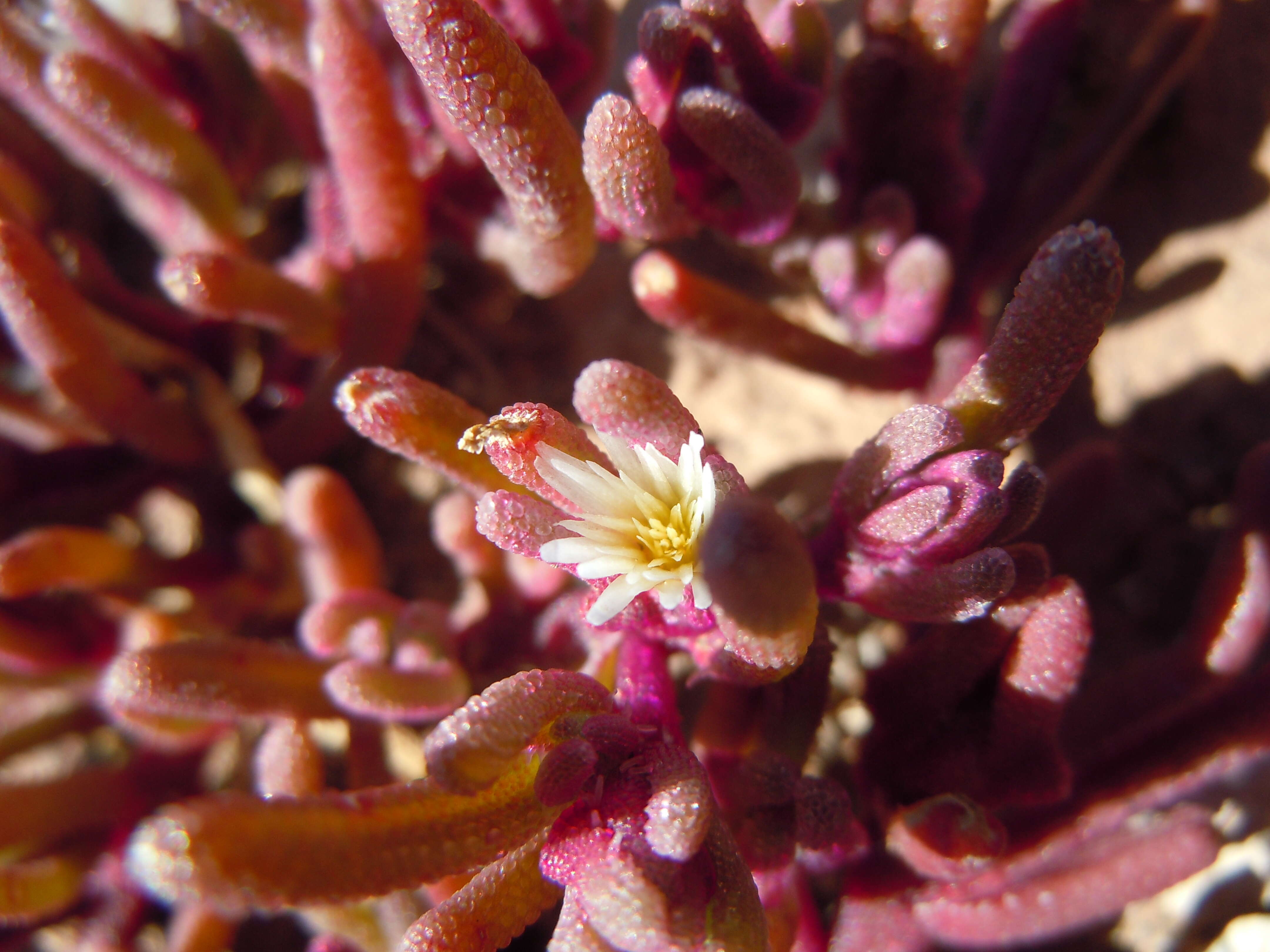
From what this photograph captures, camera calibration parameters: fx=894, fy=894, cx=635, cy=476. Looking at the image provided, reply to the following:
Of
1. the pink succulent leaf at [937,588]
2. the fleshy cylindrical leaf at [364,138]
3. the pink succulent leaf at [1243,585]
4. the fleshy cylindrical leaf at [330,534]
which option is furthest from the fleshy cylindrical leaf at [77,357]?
the pink succulent leaf at [1243,585]

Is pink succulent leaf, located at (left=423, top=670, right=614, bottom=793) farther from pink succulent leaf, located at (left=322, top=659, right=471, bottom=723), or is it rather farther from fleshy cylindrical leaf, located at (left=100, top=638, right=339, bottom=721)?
fleshy cylindrical leaf, located at (left=100, top=638, right=339, bottom=721)

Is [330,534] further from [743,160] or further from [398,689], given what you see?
[743,160]

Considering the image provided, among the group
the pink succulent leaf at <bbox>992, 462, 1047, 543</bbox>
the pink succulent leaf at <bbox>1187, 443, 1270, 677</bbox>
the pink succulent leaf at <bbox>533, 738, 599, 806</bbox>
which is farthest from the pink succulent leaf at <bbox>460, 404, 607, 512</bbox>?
the pink succulent leaf at <bbox>1187, 443, 1270, 677</bbox>

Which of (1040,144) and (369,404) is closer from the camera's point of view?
(369,404)

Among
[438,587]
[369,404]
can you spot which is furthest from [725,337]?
[438,587]

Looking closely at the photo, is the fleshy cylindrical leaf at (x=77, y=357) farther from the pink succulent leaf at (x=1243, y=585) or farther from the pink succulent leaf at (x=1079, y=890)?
the pink succulent leaf at (x=1243, y=585)

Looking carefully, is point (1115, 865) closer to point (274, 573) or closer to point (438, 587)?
point (438, 587)

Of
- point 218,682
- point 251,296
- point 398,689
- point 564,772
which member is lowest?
point 218,682

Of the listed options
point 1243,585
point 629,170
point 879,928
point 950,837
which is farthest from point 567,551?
point 1243,585
